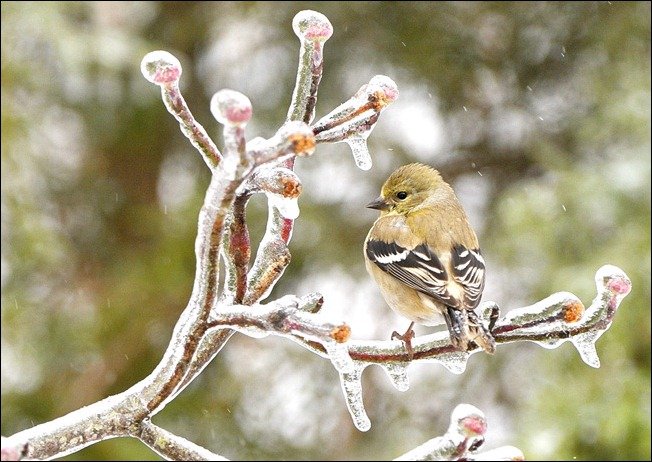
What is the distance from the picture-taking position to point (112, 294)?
6.24m

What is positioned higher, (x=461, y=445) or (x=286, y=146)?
(x=286, y=146)

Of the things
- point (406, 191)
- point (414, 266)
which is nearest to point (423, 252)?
point (414, 266)

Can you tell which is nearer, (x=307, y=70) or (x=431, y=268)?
(x=307, y=70)

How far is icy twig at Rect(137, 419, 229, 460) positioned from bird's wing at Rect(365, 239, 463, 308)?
155 centimetres

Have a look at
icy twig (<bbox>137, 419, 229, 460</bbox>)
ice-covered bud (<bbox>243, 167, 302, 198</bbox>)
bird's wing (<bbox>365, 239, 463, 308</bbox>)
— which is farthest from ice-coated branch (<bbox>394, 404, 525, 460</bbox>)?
bird's wing (<bbox>365, 239, 463, 308</bbox>)

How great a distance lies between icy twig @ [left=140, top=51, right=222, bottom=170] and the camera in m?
1.39

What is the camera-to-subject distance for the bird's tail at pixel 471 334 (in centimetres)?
184

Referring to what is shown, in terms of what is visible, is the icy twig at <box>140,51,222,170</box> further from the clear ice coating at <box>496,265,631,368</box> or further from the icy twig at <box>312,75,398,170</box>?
the clear ice coating at <box>496,265,631,368</box>

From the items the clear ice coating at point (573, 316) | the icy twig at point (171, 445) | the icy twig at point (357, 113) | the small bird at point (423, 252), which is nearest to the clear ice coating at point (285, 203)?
the icy twig at point (357, 113)

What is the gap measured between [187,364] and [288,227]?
1.07 ft

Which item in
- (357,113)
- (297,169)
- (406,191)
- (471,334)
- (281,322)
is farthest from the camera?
(297,169)

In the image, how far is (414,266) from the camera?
3.25 metres

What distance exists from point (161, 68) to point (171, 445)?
1.83ft

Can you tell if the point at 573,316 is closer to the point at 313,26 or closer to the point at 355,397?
the point at 355,397
